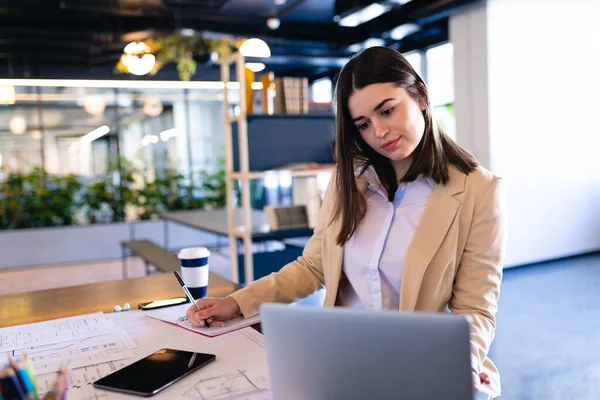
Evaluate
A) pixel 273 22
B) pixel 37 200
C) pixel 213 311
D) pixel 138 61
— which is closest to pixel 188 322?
pixel 213 311

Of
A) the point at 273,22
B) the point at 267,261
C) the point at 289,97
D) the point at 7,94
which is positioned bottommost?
the point at 267,261

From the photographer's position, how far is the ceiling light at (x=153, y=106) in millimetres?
9156

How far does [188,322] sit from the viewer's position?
139 centimetres

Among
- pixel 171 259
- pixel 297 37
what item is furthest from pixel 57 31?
pixel 171 259

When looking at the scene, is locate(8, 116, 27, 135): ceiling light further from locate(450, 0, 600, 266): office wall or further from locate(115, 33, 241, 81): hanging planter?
locate(450, 0, 600, 266): office wall

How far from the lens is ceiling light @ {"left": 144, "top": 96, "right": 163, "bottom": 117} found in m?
9.16

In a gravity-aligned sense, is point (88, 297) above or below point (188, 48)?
below

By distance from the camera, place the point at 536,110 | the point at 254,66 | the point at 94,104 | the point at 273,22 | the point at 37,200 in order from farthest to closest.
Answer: the point at 94,104 → the point at 37,200 → the point at 273,22 → the point at 536,110 → the point at 254,66

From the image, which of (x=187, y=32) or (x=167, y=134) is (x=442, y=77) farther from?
(x=167, y=134)

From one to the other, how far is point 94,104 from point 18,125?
1.20 metres

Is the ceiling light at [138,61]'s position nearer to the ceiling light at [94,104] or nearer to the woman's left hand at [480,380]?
the ceiling light at [94,104]

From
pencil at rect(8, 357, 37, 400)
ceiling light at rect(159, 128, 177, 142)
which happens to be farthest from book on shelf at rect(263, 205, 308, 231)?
ceiling light at rect(159, 128, 177, 142)

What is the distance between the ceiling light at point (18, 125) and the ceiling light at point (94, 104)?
0.95 meters

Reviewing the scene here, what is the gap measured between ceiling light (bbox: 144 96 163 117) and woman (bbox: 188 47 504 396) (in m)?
8.18
